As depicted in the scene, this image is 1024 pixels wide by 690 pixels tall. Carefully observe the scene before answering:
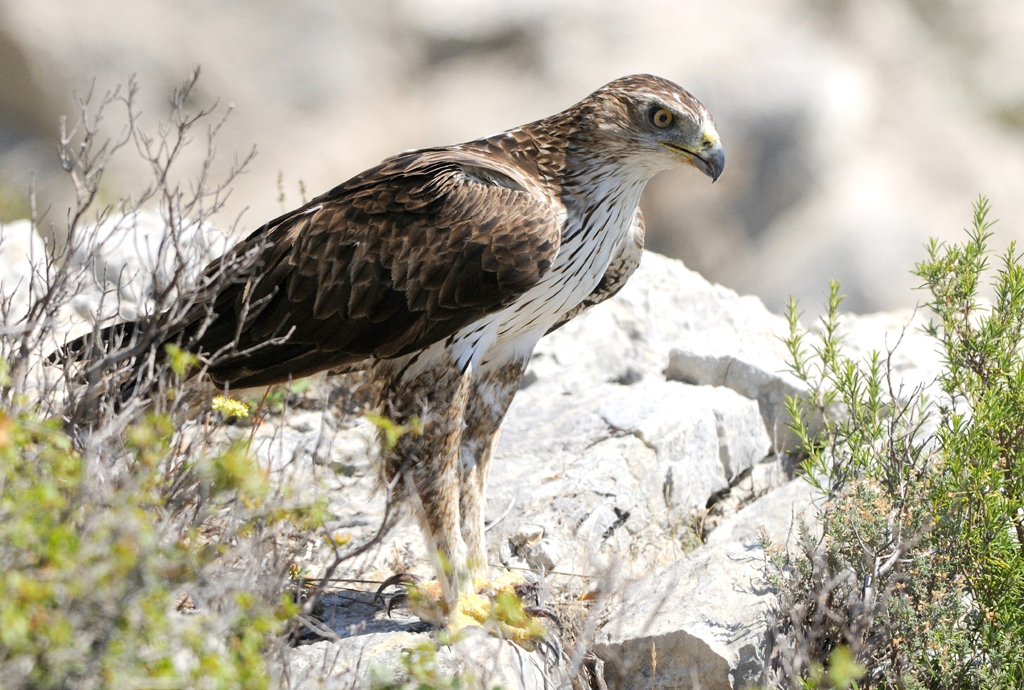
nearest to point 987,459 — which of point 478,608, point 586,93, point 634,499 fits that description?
point 634,499

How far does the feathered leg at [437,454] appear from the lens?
3.77 metres

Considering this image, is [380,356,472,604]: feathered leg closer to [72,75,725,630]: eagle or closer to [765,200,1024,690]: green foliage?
[72,75,725,630]: eagle

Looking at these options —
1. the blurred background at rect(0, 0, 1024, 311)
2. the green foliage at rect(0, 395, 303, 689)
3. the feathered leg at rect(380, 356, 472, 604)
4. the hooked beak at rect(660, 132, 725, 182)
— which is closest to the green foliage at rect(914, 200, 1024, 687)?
the hooked beak at rect(660, 132, 725, 182)

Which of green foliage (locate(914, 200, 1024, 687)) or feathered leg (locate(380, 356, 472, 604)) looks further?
feathered leg (locate(380, 356, 472, 604))

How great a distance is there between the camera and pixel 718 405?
5.48m

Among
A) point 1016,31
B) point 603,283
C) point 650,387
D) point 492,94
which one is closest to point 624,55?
point 492,94

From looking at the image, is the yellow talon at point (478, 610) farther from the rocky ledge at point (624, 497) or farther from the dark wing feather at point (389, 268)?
the dark wing feather at point (389, 268)

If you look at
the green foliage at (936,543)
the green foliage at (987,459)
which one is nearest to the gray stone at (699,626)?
the green foliage at (936,543)

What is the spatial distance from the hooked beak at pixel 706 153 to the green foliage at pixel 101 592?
236 cm

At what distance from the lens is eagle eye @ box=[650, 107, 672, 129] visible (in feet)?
12.9

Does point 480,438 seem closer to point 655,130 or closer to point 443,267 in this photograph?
point 443,267

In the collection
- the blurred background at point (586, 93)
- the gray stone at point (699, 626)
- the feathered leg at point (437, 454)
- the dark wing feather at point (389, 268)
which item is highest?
the blurred background at point (586, 93)

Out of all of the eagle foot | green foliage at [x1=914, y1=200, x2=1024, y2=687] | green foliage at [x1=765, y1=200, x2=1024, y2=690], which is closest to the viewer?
green foliage at [x1=765, y1=200, x2=1024, y2=690]

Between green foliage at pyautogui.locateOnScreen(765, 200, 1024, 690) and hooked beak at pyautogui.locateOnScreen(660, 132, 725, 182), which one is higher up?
hooked beak at pyautogui.locateOnScreen(660, 132, 725, 182)
